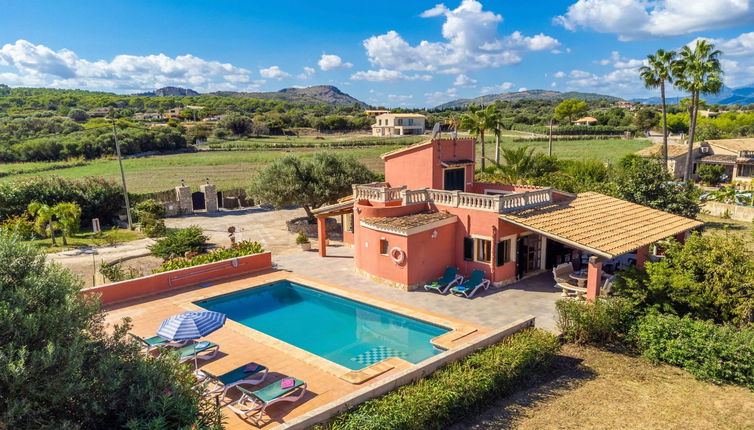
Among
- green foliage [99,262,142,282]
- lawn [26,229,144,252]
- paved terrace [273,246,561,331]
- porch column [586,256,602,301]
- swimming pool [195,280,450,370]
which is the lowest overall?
swimming pool [195,280,450,370]

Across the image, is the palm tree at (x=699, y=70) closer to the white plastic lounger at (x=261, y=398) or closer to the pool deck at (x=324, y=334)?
the pool deck at (x=324, y=334)

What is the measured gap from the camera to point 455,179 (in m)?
24.9

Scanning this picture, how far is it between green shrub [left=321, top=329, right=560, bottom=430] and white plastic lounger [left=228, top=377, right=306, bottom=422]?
6.12 feet

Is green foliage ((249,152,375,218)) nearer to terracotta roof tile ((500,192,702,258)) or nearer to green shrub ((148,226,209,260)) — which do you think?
green shrub ((148,226,209,260))

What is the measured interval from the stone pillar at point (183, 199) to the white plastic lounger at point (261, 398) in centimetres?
3013

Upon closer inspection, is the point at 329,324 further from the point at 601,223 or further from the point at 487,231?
Answer: the point at 601,223

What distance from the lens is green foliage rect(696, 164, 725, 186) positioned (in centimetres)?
4828

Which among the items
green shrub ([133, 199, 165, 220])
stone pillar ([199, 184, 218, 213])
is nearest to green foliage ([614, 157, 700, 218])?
green shrub ([133, 199, 165, 220])

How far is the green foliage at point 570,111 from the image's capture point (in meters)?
136

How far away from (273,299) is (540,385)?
12.1 meters

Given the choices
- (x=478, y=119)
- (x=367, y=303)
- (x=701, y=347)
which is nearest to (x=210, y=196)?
(x=478, y=119)

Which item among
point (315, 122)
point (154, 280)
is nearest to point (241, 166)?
point (154, 280)

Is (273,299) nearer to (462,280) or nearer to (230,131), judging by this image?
(462,280)

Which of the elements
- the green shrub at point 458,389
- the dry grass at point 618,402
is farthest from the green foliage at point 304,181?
the dry grass at point 618,402
